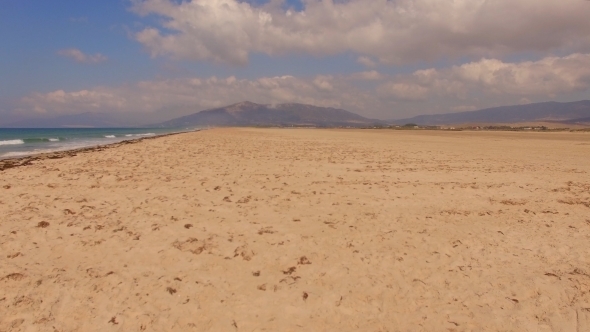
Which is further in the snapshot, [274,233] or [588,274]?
[274,233]

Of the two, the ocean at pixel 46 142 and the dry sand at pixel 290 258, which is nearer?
the dry sand at pixel 290 258

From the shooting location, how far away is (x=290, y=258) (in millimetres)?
5199

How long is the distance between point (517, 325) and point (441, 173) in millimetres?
9434

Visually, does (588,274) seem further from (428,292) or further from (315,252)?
(315,252)

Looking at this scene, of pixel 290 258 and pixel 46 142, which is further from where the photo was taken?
pixel 46 142

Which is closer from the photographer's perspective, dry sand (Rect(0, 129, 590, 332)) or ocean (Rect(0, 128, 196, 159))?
dry sand (Rect(0, 129, 590, 332))

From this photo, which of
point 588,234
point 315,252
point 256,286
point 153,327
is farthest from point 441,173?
point 153,327

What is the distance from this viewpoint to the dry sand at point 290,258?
12.6 feet

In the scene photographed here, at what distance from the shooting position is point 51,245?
17.9 feet

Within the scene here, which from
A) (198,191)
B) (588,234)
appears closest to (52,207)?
(198,191)

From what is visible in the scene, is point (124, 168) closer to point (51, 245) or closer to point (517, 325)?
point (51, 245)

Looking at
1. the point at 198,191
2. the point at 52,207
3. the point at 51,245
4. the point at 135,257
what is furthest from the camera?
the point at 198,191

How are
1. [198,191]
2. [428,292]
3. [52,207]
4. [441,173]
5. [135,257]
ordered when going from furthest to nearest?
[441,173]
[198,191]
[52,207]
[135,257]
[428,292]

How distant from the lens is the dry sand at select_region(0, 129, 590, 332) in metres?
3.86
